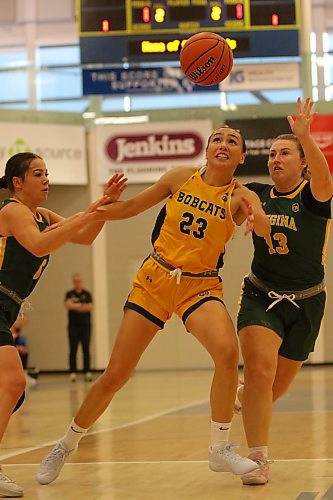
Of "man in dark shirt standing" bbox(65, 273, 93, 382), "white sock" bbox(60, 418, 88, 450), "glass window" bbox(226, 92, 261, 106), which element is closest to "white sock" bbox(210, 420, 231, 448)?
"white sock" bbox(60, 418, 88, 450)

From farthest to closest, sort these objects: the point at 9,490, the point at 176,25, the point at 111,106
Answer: the point at 111,106 → the point at 176,25 → the point at 9,490

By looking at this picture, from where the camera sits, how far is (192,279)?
612cm

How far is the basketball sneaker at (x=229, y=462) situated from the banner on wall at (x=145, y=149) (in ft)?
46.6

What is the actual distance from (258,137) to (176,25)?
4.99m

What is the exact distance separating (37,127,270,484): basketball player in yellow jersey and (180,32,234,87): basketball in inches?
41.7

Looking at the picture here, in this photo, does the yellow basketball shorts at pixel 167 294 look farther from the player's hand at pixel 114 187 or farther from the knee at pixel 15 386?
the knee at pixel 15 386

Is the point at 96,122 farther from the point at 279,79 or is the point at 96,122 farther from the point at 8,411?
the point at 8,411

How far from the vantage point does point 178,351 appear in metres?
20.0

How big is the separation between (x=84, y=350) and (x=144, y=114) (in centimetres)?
522

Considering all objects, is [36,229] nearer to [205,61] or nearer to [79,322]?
[205,61]

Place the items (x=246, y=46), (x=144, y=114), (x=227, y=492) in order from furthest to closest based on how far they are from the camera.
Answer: (x=144, y=114), (x=246, y=46), (x=227, y=492)

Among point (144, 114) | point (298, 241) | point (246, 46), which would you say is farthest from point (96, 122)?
point (298, 241)

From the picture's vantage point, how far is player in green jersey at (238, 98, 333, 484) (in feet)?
20.0

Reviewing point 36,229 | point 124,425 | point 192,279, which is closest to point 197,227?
point 192,279
